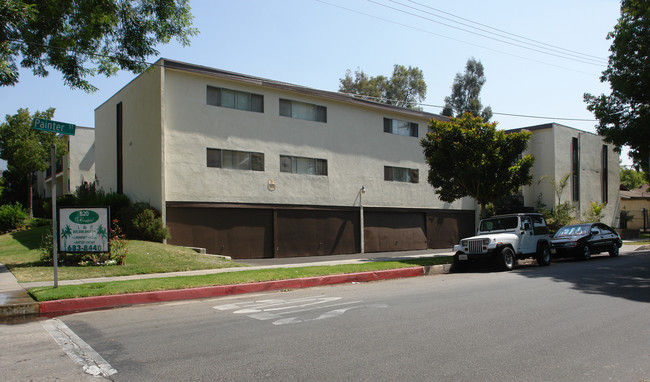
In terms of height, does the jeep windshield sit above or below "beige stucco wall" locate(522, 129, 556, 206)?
below

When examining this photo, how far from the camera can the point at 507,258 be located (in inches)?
599

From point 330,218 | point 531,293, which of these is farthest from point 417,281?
point 330,218

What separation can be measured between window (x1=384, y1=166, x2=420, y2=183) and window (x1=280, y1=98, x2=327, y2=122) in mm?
5153

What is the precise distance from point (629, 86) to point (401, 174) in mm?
11669

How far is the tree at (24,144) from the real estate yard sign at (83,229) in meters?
23.2

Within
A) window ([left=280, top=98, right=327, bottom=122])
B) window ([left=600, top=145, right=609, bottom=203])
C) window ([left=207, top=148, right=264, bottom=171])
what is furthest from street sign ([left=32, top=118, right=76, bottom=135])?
window ([left=600, top=145, right=609, bottom=203])

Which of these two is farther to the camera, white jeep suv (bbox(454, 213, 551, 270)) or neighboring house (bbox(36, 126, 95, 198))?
neighboring house (bbox(36, 126, 95, 198))

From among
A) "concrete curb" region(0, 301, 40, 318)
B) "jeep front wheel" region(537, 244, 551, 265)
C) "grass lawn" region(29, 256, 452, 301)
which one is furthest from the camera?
"jeep front wheel" region(537, 244, 551, 265)

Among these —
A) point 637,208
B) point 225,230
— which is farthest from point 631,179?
point 225,230

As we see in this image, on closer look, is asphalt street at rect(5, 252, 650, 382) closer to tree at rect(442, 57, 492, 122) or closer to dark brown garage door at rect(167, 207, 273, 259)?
dark brown garage door at rect(167, 207, 273, 259)

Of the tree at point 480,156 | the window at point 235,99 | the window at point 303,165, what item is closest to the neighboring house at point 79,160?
the window at point 235,99

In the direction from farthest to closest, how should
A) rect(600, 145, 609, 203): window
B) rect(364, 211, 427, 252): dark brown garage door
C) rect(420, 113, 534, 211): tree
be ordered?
rect(600, 145, 609, 203): window
rect(364, 211, 427, 252): dark brown garage door
rect(420, 113, 534, 211): tree

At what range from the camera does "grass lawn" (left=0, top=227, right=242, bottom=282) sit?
12586mm

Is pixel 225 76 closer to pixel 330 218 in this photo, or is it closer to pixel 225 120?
pixel 225 120
